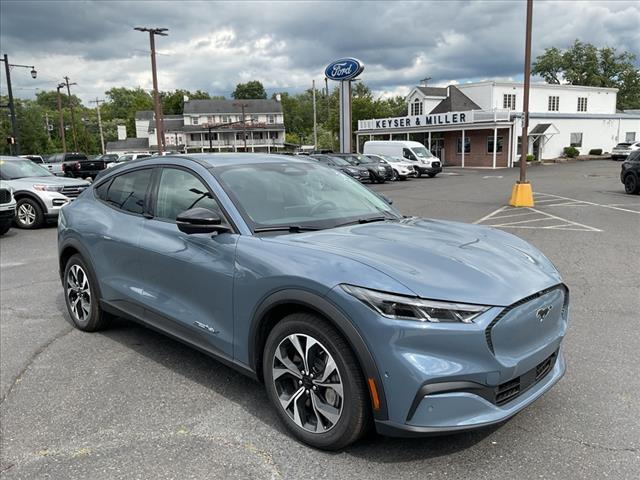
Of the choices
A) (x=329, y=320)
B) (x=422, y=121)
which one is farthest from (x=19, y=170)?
(x=422, y=121)

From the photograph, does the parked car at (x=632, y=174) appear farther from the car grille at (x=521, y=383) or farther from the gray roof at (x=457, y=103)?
the gray roof at (x=457, y=103)

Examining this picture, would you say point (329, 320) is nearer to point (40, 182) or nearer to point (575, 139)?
point (40, 182)

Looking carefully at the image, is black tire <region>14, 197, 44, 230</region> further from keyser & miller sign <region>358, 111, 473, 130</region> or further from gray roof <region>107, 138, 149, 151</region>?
gray roof <region>107, 138, 149, 151</region>

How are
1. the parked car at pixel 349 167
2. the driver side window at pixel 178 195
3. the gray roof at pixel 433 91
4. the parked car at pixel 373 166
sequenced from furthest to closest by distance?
the gray roof at pixel 433 91 < the parked car at pixel 373 166 < the parked car at pixel 349 167 < the driver side window at pixel 178 195

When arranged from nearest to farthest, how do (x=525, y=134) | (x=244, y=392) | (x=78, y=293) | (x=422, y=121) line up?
(x=244, y=392) < (x=78, y=293) < (x=525, y=134) < (x=422, y=121)

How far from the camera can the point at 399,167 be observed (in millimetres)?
31281

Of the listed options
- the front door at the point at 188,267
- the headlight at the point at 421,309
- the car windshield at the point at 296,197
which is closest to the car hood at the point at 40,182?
the front door at the point at 188,267

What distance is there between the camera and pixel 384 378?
2555 mm

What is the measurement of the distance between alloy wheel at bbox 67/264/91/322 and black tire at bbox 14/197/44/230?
862 cm

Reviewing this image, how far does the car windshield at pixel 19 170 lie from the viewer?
43.6 ft

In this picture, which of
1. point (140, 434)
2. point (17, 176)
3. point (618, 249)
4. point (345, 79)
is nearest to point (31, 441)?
A: point (140, 434)

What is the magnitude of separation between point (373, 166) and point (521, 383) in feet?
85.9

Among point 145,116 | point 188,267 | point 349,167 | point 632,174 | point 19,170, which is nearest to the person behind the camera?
point 188,267

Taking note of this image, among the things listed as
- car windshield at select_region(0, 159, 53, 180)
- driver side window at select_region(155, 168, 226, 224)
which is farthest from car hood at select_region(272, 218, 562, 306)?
car windshield at select_region(0, 159, 53, 180)
